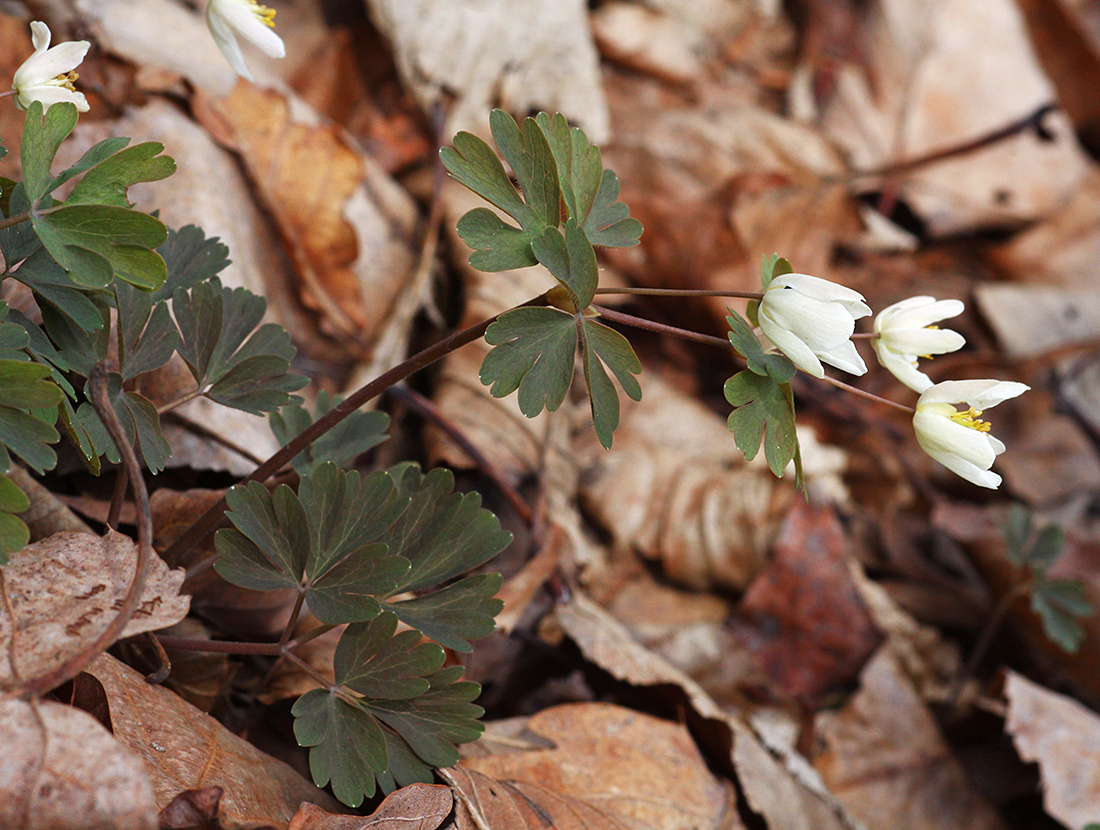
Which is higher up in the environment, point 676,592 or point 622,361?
point 622,361

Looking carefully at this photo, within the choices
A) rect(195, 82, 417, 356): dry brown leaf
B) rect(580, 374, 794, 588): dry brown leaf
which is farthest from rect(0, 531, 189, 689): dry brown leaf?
rect(580, 374, 794, 588): dry brown leaf

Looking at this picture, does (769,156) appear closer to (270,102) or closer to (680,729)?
(270,102)

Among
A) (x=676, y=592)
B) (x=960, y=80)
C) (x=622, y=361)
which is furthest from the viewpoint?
(x=960, y=80)

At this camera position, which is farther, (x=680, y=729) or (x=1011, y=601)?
(x=1011, y=601)

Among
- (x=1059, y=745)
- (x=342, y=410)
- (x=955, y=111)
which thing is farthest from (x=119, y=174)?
(x=955, y=111)

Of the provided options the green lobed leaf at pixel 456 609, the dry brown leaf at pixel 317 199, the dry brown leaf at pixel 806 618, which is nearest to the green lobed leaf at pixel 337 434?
the green lobed leaf at pixel 456 609

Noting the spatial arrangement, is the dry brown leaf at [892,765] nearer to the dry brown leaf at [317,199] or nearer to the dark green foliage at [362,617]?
the dark green foliage at [362,617]

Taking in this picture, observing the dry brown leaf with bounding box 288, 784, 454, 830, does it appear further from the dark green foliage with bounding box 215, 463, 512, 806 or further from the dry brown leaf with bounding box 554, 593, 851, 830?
the dry brown leaf with bounding box 554, 593, 851, 830

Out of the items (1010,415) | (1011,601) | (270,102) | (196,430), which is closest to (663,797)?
(196,430)
